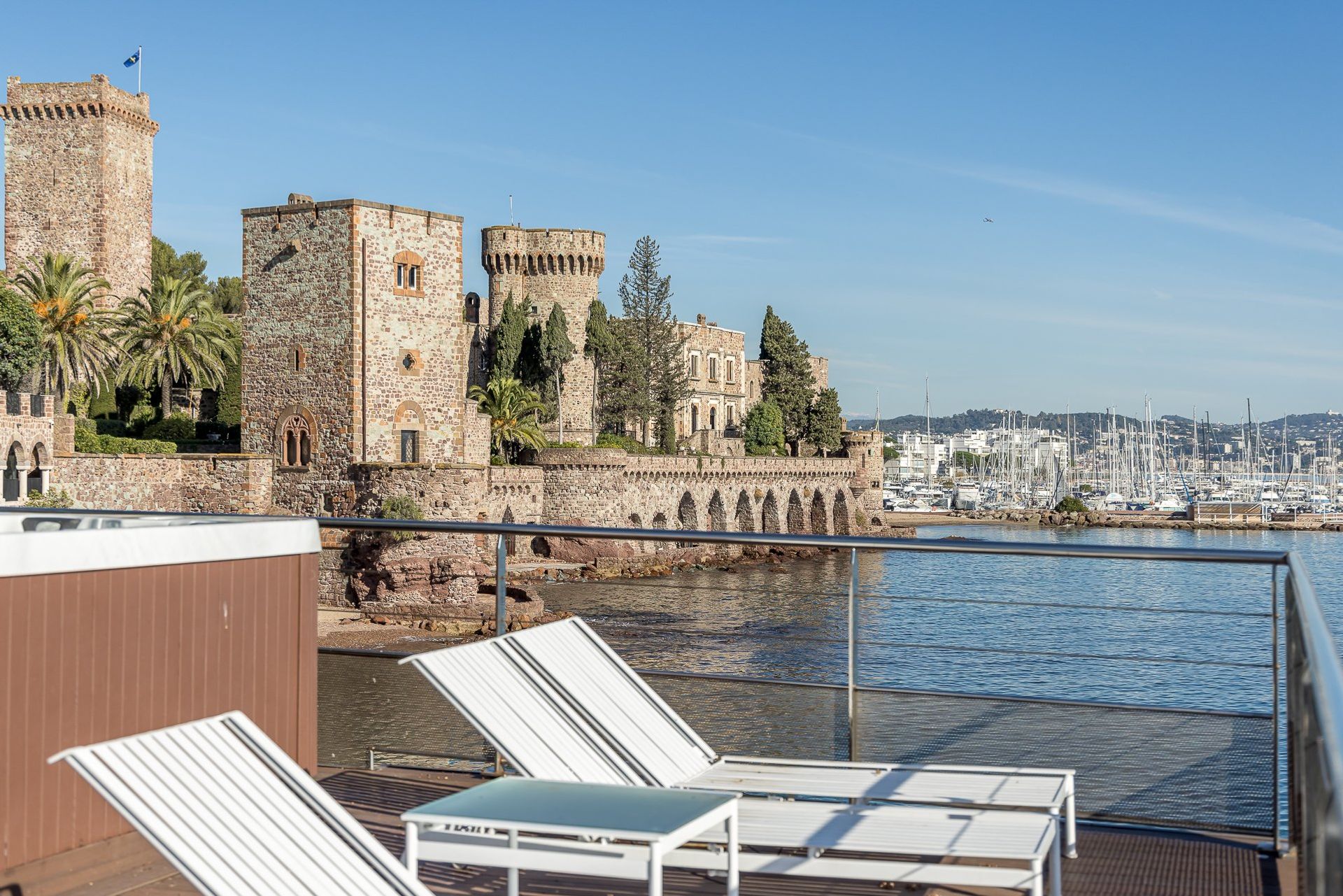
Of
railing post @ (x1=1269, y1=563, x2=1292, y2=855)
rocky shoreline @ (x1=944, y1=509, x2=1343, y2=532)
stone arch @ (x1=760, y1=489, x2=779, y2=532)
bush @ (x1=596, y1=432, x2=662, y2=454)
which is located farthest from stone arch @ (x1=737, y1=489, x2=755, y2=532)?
railing post @ (x1=1269, y1=563, x2=1292, y2=855)

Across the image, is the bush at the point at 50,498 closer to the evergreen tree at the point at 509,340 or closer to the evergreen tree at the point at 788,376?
the evergreen tree at the point at 509,340

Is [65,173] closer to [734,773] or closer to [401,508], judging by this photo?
[401,508]

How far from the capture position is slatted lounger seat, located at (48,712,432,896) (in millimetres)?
2295

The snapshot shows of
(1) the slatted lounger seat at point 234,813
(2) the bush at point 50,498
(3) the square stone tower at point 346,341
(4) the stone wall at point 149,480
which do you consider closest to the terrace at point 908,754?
(1) the slatted lounger seat at point 234,813

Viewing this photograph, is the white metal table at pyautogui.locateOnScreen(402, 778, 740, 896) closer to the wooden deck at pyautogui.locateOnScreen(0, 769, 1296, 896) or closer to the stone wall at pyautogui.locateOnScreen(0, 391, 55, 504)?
the wooden deck at pyautogui.locateOnScreen(0, 769, 1296, 896)

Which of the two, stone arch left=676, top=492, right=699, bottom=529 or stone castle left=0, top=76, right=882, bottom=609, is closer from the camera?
stone castle left=0, top=76, right=882, bottom=609

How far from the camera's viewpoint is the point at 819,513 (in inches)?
2258

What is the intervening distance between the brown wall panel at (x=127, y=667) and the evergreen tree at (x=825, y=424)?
5626 cm

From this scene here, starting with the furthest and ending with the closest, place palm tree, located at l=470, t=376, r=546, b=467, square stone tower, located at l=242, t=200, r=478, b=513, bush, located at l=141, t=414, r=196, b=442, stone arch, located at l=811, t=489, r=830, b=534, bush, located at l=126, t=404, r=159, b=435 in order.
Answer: stone arch, located at l=811, t=489, r=830, b=534 → palm tree, located at l=470, t=376, r=546, b=467 → bush, located at l=126, t=404, r=159, b=435 → bush, located at l=141, t=414, r=196, b=442 → square stone tower, located at l=242, t=200, r=478, b=513

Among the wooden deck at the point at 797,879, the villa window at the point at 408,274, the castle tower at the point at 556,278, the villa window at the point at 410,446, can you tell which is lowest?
the wooden deck at the point at 797,879

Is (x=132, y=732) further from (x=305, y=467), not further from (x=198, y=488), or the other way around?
(x=198, y=488)

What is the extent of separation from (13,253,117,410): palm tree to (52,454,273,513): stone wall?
173 inches

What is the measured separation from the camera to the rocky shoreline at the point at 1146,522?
82375 millimetres

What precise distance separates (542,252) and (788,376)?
16251mm
